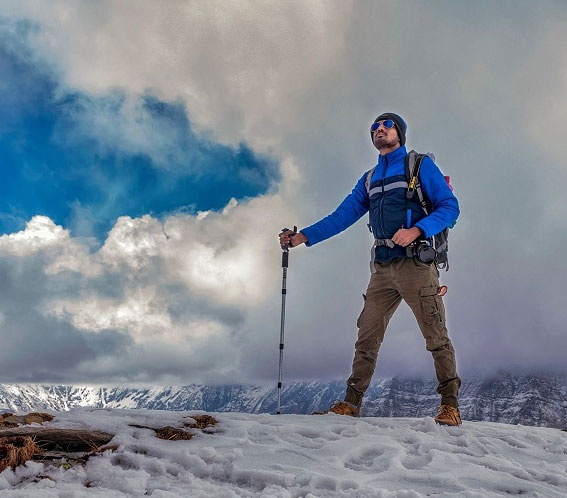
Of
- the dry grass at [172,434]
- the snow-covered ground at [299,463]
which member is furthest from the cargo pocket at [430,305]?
the dry grass at [172,434]

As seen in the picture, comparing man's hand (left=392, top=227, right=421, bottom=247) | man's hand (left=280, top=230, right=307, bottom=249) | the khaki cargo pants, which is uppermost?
man's hand (left=280, top=230, right=307, bottom=249)

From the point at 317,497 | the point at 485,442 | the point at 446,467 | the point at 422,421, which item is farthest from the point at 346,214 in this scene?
the point at 317,497

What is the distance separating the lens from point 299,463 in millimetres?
5738

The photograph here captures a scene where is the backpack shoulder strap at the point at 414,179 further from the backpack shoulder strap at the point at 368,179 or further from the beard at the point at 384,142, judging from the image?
the backpack shoulder strap at the point at 368,179

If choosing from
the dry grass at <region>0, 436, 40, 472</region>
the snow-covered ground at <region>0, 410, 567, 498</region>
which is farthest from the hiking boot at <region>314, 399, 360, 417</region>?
the dry grass at <region>0, 436, 40, 472</region>

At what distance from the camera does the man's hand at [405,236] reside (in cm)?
810

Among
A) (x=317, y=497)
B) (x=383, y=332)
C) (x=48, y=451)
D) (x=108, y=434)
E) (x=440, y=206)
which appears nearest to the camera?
(x=317, y=497)

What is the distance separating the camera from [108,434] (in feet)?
20.5

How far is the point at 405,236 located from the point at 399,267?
2.75 feet

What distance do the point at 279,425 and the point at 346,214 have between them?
179 inches

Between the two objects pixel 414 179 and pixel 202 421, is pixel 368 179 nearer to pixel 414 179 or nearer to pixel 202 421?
pixel 414 179

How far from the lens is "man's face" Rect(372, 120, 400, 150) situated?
30.2 feet

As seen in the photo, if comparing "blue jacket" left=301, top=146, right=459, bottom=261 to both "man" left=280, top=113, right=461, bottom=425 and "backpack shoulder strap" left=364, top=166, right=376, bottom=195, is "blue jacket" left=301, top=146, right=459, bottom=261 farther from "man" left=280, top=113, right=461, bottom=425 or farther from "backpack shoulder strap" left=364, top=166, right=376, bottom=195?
"backpack shoulder strap" left=364, top=166, right=376, bottom=195

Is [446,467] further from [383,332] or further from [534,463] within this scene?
[383,332]
